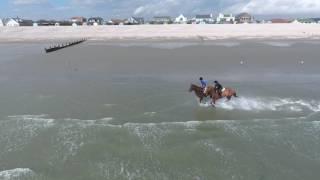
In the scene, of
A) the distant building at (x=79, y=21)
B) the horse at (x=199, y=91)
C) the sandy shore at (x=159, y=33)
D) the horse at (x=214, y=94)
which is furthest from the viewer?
the distant building at (x=79, y=21)

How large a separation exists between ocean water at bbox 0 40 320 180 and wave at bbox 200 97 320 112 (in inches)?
2.1

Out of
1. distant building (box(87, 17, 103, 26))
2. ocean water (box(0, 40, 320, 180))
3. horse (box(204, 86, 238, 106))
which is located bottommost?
ocean water (box(0, 40, 320, 180))

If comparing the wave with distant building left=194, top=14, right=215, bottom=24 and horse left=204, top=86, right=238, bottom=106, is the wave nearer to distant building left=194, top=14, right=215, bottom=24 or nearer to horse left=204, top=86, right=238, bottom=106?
horse left=204, top=86, right=238, bottom=106

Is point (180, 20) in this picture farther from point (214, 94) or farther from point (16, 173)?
point (16, 173)

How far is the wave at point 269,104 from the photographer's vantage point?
2305 cm

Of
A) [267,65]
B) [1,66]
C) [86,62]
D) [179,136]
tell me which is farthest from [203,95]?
[1,66]

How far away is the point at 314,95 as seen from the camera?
2644 cm

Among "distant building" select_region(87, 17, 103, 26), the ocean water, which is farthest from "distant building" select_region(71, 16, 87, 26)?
the ocean water

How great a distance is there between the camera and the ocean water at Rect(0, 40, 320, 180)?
15.2 meters

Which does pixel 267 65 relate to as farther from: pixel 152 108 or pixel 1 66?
pixel 1 66

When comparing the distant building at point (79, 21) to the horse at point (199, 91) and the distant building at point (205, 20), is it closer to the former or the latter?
the distant building at point (205, 20)

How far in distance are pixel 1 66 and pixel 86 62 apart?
809 centimetres

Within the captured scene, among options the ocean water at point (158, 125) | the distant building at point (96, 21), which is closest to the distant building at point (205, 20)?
the distant building at point (96, 21)

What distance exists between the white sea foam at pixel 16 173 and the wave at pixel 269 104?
11485 mm
